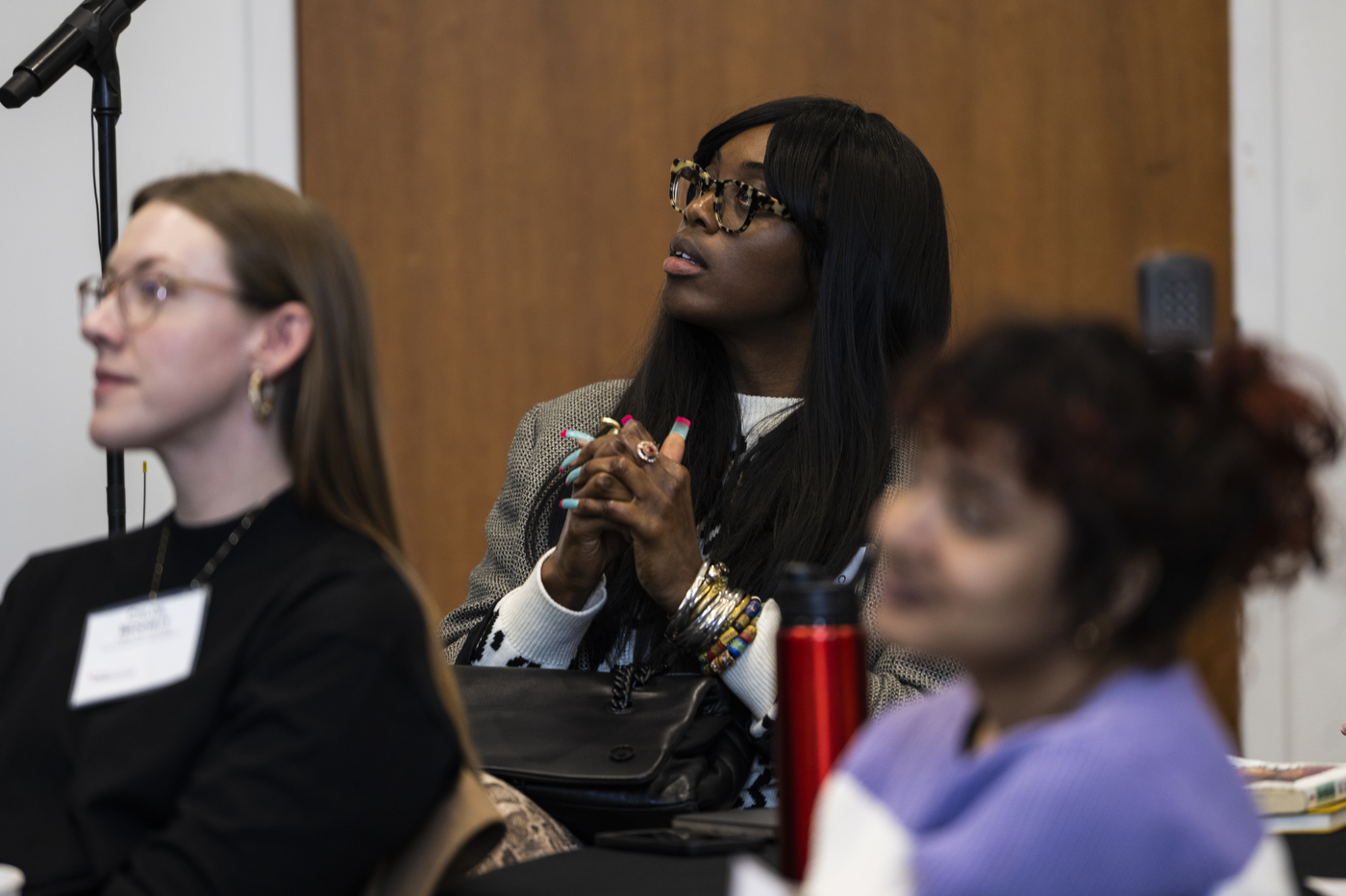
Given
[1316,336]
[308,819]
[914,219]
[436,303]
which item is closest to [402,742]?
[308,819]

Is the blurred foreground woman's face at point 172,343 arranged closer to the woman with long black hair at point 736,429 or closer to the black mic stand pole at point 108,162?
the woman with long black hair at point 736,429

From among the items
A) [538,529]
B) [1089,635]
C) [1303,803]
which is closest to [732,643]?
[538,529]

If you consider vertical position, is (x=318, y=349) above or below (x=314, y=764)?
above

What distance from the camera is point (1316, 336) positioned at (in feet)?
9.76

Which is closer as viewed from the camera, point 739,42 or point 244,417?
point 244,417

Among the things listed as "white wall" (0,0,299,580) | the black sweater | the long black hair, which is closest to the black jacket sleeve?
the black sweater

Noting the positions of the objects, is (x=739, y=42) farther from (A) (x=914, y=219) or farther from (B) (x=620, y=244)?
(A) (x=914, y=219)

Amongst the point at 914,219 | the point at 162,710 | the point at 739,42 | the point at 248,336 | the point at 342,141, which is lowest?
the point at 162,710

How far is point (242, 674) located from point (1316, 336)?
2.77 m

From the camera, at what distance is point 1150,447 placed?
607 millimetres

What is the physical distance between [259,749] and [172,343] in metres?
0.35

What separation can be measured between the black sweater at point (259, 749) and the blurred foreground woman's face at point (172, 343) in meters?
0.11

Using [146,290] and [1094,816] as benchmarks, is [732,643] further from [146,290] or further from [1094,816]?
[1094,816]

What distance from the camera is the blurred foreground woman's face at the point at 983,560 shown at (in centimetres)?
62
